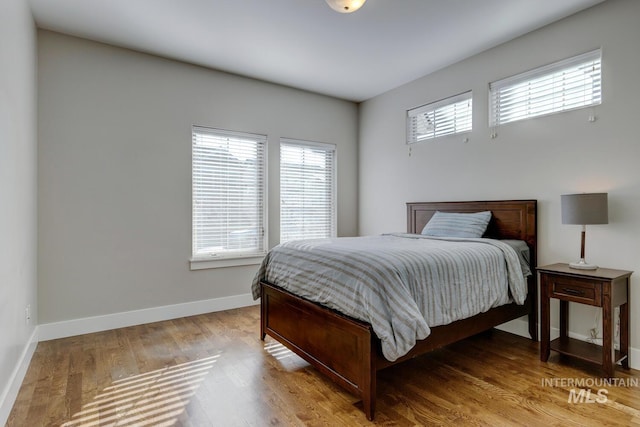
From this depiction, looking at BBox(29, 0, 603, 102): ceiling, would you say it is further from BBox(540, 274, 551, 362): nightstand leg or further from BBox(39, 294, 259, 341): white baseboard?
BBox(39, 294, 259, 341): white baseboard

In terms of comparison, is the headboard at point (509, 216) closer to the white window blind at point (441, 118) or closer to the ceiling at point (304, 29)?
the white window blind at point (441, 118)

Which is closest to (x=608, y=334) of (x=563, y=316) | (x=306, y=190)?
(x=563, y=316)

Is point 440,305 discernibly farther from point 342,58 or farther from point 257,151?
point 257,151

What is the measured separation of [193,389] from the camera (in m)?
2.18

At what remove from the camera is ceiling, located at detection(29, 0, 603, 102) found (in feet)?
8.68

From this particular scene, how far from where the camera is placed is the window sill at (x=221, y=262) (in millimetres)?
3721

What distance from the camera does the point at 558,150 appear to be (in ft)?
9.41

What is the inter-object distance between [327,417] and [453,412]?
0.70 meters

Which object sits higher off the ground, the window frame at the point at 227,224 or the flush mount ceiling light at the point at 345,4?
the flush mount ceiling light at the point at 345,4

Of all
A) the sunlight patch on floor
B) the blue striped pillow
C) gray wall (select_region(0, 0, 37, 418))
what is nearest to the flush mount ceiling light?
gray wall (select_region(0, 0, 37, 418))

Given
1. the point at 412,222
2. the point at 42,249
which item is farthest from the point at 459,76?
the point at 42,249

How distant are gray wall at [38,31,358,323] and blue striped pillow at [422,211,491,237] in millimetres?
2141

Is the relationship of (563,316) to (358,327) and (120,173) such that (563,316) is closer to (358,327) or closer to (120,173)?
(358,327)

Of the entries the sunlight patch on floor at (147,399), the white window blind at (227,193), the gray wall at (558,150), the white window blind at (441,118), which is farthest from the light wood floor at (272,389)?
the white window blind at (441,118)
